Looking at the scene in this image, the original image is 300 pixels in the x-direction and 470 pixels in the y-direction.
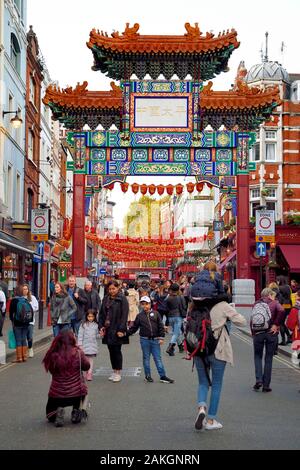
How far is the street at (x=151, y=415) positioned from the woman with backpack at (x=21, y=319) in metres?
1.13

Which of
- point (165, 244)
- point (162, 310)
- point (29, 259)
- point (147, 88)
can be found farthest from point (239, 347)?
point (165, 244)

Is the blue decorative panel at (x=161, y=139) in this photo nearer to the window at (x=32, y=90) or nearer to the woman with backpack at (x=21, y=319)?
the window at (x=32, y=90)

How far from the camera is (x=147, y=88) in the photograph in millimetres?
27859

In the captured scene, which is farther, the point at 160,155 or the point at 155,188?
the point at 155,188

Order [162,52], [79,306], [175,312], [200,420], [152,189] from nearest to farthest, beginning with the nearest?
1. [200,420]
2. [79,306]
3. [175,312]
4. [162,52]
5. [152,189]

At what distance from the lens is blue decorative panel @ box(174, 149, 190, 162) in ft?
90.5

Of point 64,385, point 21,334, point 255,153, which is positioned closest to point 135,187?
point 21,334

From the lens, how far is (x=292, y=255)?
3859 centimetres

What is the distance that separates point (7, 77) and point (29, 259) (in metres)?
10.7

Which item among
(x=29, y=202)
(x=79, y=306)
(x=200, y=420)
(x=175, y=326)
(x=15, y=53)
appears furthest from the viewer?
(x=29, y=202)

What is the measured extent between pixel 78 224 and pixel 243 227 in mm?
6747

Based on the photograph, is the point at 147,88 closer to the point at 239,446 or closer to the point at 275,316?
the point at 275,316

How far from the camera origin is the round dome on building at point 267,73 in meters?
43.8

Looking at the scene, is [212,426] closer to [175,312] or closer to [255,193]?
[175,312]
